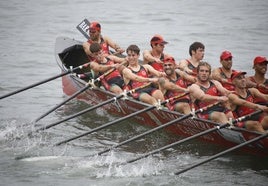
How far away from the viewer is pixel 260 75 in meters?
12.0

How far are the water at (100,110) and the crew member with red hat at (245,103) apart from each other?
31.9 inches

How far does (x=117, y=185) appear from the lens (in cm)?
1087

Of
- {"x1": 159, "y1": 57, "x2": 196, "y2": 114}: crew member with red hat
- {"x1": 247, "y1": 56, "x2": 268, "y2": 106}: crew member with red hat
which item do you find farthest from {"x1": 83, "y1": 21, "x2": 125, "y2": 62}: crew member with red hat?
{"x1": 247, "y1": 56, "x2": 268, "y2": 106}: crew member with red hat

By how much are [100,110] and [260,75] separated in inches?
173

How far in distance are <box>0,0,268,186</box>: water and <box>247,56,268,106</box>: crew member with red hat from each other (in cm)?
137

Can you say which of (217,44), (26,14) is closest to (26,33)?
(26,14)

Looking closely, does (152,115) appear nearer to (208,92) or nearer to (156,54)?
(208,92)

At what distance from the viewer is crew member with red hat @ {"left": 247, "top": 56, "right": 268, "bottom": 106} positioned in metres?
11.7

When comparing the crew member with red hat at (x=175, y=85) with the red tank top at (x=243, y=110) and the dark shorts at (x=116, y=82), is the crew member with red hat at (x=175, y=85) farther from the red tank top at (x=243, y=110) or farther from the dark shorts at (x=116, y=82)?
the dark shorts at (x=116, y=82)

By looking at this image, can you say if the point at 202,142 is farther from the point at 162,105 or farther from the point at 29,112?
the point at 29,112

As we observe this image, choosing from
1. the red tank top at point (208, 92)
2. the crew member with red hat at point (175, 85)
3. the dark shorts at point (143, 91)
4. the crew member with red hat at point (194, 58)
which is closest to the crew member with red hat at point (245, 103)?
the red tank top at point (208, 92)

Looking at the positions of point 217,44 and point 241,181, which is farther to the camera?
point 217,44

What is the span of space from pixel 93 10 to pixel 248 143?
18.7 m

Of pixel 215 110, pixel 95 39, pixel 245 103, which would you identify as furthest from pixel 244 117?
pixel 95 39
